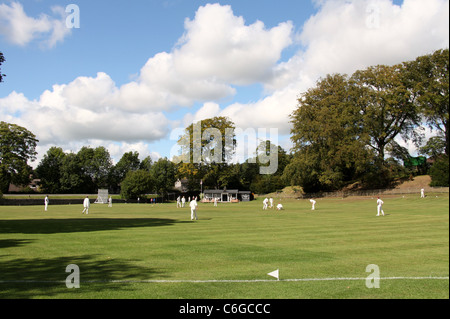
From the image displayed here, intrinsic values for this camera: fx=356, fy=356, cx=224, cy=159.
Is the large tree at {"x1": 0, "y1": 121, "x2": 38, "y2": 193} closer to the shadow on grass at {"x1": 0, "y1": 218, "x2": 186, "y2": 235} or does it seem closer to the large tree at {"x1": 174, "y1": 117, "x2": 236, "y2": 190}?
the large tree at {"x1": 174, "y1": 117, "x2": 236, "y2": 190}

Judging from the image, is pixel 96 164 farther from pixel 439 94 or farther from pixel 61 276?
pixel 439 94

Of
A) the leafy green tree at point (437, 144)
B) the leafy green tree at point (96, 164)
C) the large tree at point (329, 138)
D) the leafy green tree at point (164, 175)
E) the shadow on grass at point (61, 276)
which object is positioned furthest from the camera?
the leafy green tree at point (164, 175)

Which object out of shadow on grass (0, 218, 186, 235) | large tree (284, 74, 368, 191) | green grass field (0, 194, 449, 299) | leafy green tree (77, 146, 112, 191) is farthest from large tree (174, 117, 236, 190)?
green grass field (0, 194, 449, 299)

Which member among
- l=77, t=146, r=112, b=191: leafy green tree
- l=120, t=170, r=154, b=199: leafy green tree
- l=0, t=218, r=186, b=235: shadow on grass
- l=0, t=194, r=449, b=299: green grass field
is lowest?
l=0, t=218, r=186, b=235: shadow on grass

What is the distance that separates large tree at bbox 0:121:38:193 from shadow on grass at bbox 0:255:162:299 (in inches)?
3239

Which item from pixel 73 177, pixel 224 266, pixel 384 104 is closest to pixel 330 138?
pixel 384 104

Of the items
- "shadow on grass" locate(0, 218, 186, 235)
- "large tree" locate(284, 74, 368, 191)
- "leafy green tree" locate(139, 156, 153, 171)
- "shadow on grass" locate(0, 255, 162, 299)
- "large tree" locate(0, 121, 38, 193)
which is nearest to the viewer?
"shadow on grass" locate(0, 255, 162, 299)

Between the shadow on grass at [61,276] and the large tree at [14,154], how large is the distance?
82.3 meters

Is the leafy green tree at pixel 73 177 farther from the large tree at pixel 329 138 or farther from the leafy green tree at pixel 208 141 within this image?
the large tree at pixel 329 138

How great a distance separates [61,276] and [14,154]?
89225 millimetres

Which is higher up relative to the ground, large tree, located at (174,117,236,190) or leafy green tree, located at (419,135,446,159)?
large tree, located at (174,117,236,190)

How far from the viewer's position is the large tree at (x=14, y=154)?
83.6 m

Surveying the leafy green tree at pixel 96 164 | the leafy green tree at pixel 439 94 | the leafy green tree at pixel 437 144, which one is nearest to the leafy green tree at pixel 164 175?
the leafy green tree at pixel 96 164

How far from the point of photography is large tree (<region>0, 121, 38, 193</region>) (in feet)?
274
